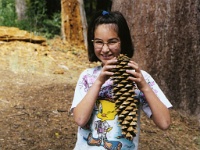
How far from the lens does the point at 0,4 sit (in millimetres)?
11227

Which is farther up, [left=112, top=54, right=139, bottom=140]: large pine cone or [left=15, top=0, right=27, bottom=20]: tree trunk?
[left=15, top=0, right=27, bottom=20]: tree trunk

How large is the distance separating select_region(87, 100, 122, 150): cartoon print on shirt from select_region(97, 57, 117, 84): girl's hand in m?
0.16

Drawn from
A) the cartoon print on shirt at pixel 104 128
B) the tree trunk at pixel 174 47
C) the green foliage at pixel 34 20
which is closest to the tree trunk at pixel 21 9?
the green foliage at pixel 34 20

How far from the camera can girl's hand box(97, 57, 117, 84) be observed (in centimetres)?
193

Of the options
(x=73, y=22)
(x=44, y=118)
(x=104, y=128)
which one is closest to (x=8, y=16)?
(x=73, y=22)

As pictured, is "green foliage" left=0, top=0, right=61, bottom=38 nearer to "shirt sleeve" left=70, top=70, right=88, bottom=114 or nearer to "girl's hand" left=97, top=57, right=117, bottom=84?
"shirt sleeve" left=70, top=70, right=88, bottom=114

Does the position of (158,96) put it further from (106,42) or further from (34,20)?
(34,20)

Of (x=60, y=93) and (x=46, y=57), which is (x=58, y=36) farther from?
(x=60, y=93)

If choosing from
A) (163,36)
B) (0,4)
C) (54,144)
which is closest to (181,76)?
(163,36)

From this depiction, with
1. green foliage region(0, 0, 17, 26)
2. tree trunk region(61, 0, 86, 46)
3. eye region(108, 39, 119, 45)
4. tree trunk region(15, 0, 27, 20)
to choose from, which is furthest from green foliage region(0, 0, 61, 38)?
eye region(108, 39, 119, 45)

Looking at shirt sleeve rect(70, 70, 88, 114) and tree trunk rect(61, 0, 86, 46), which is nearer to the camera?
shirt sleeve rect(70, 70, 88, 114)

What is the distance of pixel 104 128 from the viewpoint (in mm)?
2053

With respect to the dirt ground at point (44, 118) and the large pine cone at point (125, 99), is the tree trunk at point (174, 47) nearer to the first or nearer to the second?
the dirt ground at point (44, 118)

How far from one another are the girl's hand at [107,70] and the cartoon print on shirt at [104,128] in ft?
0.53
